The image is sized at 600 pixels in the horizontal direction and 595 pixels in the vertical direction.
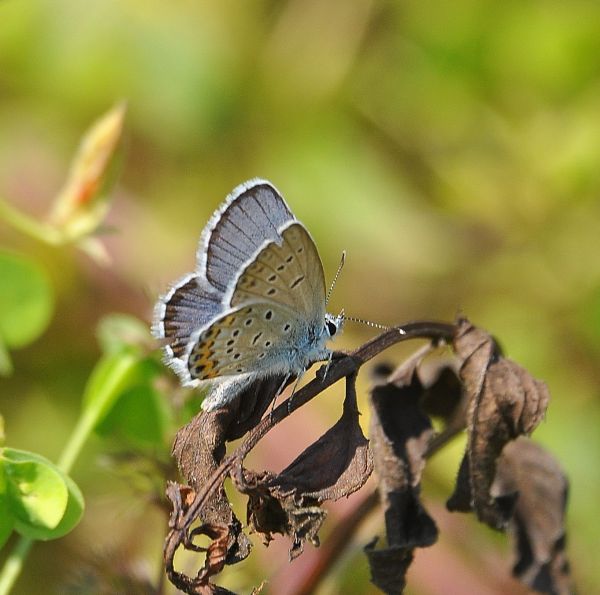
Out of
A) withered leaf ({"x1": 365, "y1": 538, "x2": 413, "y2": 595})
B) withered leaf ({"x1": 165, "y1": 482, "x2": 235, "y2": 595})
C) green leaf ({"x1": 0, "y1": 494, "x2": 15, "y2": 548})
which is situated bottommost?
green leaf ({"x1": 0, "y1": 494, "x2": 15, "y2": 548})

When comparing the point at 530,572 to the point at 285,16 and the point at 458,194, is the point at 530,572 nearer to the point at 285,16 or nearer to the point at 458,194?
the point at 458,194

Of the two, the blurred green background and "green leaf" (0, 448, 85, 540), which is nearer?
"green leaf" (0, 448, 85, 540)

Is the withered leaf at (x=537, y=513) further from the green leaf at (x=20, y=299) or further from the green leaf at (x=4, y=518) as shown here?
the green leaf at (x=20, y=299)

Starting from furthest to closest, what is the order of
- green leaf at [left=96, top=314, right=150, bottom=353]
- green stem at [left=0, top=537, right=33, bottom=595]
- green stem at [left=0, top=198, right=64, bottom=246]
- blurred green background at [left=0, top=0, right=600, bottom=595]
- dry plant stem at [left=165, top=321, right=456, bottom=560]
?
blurred green background at [left=0, top=0, right=600, bottom=595]
green stem at [left=0, top=198, right=64, bottom=246]
green leaf at [left=96, top=314, right=150, bottom=353]
green stem at [left=0, top=537, right=33, bottom=595]
dry plant stem at [left=165, top=321, right=456, bottom=560]

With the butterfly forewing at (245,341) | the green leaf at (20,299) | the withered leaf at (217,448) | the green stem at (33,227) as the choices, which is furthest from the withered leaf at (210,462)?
the green stem at (33,227)

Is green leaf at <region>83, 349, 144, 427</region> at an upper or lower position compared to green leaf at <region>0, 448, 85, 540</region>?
upper

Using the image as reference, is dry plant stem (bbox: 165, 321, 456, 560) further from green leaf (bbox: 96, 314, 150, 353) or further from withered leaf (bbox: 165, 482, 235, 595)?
green leaf (bbox: 96, 314, 150, 353)

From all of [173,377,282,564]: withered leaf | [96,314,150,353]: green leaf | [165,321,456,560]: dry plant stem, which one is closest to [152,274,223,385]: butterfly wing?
[173,377,282,564]: withered leaf
